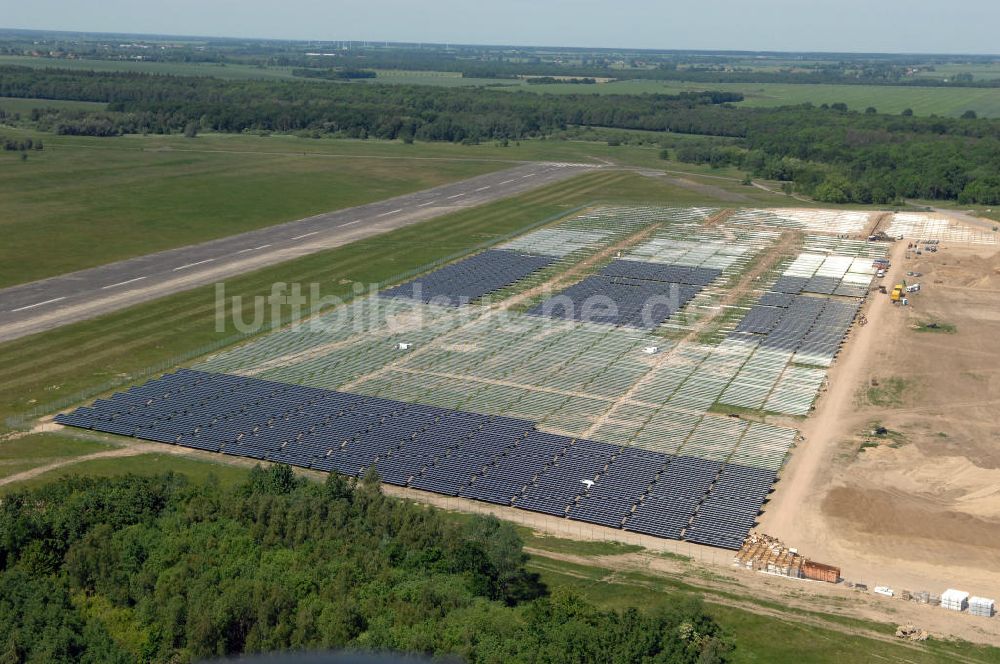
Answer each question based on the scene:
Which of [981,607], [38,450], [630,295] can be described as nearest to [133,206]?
[630,295]

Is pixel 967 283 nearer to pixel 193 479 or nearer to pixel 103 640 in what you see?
pixel 193 479

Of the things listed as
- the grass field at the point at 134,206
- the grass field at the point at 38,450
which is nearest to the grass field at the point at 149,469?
the grass field at the point at 38,450

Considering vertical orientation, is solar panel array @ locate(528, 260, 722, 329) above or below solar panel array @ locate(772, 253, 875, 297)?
below

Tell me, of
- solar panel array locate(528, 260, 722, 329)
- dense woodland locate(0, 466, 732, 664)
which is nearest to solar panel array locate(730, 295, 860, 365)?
solar panel array locate(528, 260, 722, 329)

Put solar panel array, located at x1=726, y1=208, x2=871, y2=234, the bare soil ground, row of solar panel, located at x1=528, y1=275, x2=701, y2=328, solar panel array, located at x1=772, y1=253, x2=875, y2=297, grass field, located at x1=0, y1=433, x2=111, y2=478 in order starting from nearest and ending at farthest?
the bare soil ground, grass field, located at x1=0, y1=433, x2=111, y2=478, row of solar panel, located at x1=528, y1=275, x2=701, y2=328, solar panel array, located at x1=772, y1=253, x2=875, y2=297, solar panel array, located at x1=726, y1=208, x2=871, y2=234

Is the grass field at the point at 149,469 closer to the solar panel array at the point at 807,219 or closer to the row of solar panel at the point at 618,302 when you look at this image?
the row of solar panel at the point at 618,302

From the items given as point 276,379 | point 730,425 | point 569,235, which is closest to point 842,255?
point 569,235

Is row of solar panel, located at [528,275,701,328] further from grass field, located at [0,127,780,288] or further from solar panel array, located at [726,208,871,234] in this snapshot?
grass field, located at [0,127,780,288]
